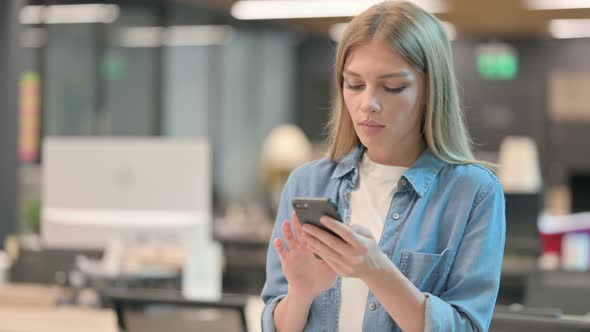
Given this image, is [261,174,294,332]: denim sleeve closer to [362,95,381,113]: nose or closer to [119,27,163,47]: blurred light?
[362,95,381,113]: nose

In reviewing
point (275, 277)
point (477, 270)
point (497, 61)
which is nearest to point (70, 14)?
point (497, 61)

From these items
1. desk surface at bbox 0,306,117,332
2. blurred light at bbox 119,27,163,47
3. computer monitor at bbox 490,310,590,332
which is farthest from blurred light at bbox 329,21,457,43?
computer monitor at bbox 490,310,590,332

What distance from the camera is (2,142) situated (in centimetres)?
586

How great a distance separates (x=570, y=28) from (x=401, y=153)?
413 inches

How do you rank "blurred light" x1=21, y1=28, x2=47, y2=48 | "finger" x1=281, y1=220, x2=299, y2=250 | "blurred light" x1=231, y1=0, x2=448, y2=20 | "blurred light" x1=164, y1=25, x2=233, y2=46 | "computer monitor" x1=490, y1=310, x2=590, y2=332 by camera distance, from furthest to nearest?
"blurred light" x1=164, y1=25, x2=233, y2=46, "blurred light" x1=231, y1=0, x2=448, y2=20, "blurred light" x1=21, y1=28, x2=47, y2=48, "computer monitor" x1=490, y1=310, x2=590, y2=332, "finger" x1=281, y1=220, x2=299, y2=250

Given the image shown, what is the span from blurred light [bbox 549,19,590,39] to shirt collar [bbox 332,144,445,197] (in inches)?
378

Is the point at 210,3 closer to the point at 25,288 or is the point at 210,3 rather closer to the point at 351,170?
the point at 25,288

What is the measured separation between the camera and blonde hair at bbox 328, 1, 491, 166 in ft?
5.28

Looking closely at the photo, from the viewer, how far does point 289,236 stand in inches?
61.6

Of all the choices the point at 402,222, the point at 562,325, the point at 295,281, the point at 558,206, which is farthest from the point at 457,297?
the point at 558,206

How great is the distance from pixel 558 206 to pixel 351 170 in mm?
10851

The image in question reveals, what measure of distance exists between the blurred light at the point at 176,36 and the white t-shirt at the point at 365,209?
8.23 m

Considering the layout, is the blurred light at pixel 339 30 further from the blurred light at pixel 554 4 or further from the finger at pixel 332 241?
the finger at pixel 332 241

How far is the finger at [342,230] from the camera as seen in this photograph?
1.42 m
